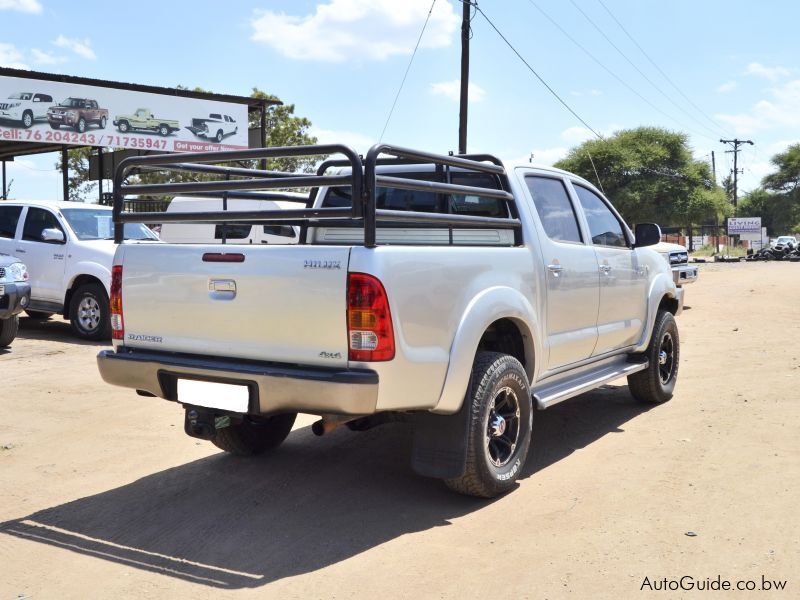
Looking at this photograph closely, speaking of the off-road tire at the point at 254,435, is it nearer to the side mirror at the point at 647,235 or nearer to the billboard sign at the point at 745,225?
the side mirror at the point at 647,235

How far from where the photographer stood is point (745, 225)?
46281mm

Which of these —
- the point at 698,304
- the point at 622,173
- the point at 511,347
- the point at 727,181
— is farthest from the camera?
the point at 727,181

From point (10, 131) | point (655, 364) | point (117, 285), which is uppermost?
point (10, 131)

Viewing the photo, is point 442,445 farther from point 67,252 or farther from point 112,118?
point 112,118

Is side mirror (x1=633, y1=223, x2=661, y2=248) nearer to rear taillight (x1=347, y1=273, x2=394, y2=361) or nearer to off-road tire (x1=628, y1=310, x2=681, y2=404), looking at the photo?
off-road tire (x1=628, y1=310, x2=681, y2=404)

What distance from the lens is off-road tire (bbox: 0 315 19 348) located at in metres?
9.98

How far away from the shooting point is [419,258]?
4.08 m

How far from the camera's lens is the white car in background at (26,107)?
21.1 metres

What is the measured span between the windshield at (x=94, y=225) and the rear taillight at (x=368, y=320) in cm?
846

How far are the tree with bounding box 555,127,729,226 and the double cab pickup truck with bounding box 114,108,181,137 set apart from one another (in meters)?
25.7

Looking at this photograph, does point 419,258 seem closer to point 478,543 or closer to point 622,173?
point 478,543

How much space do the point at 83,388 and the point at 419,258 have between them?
16.6 feet

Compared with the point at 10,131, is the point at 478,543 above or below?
below

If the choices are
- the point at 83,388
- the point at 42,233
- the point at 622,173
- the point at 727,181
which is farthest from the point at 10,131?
the point at 727,181
